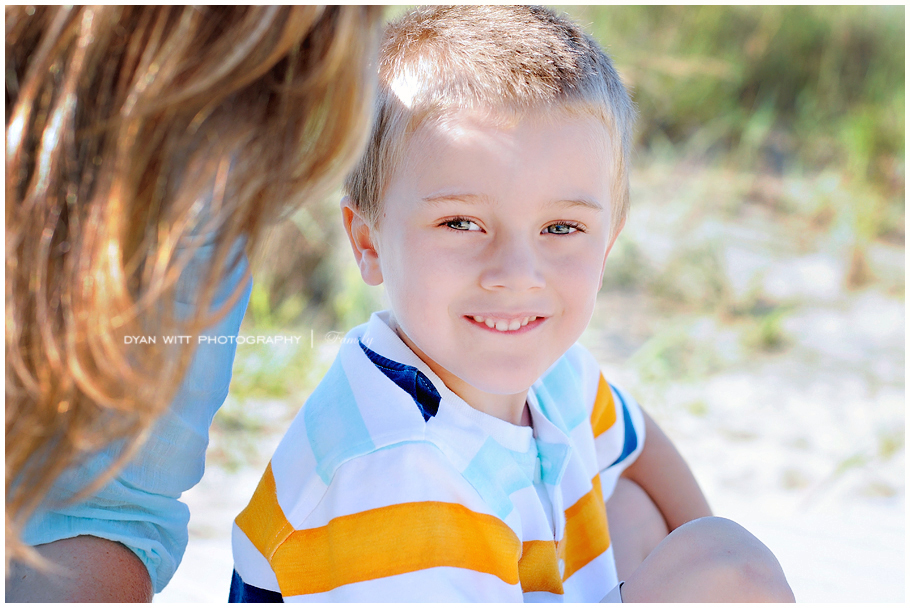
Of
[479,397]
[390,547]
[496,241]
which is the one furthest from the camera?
[479,397]

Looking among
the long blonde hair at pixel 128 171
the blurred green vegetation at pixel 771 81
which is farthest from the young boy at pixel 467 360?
the blurred green vegetation at pixel 771 81

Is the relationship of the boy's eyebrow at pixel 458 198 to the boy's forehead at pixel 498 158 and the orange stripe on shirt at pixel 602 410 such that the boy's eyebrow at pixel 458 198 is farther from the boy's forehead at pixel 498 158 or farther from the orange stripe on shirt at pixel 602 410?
the orange stripe on shirt at pixel 602 410

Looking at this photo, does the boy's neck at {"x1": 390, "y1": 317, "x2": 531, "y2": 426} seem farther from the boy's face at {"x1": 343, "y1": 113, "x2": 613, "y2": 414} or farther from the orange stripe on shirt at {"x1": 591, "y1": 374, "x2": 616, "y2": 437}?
the orange stripe on shirt at {"x1": 591, "y1": 374, "x2": 616, "y2": 437}

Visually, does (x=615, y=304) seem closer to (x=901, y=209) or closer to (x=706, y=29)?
(x=901, y=209)

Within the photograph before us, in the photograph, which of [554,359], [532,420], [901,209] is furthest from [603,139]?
[901,209]

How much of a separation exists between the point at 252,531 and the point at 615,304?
2089 mm

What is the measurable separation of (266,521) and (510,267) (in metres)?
0.42

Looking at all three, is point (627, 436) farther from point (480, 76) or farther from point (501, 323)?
point (480, 76)

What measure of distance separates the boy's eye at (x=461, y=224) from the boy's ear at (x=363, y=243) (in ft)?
0.53

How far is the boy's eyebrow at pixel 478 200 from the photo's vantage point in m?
0.95

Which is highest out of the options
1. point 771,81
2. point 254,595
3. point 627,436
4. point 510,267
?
point 771,81

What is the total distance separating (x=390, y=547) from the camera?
863 mm

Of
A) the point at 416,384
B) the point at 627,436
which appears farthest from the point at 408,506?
the point at 627,436

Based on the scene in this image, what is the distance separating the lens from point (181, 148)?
0.60 m
